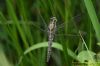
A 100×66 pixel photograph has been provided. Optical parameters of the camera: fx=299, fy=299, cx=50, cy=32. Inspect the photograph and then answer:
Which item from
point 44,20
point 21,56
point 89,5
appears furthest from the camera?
point 44,20

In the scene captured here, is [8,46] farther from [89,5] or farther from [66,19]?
[89,5]

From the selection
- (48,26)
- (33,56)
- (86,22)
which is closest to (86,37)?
(86,22)

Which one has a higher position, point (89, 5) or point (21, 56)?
point (89, 5)

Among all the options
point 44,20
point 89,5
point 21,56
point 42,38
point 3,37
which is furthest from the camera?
point 3,37

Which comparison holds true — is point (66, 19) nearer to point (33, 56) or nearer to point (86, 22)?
point (86, 22)

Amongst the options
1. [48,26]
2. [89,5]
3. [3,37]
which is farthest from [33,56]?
Result: [3,37]

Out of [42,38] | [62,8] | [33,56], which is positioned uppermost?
[62,8]

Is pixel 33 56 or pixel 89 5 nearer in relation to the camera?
pixel 89 5

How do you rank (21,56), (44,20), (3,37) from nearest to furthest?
1. (21,56)
2. (44,20)
3. (3,37)

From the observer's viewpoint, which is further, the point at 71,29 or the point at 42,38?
the point at 42,38
